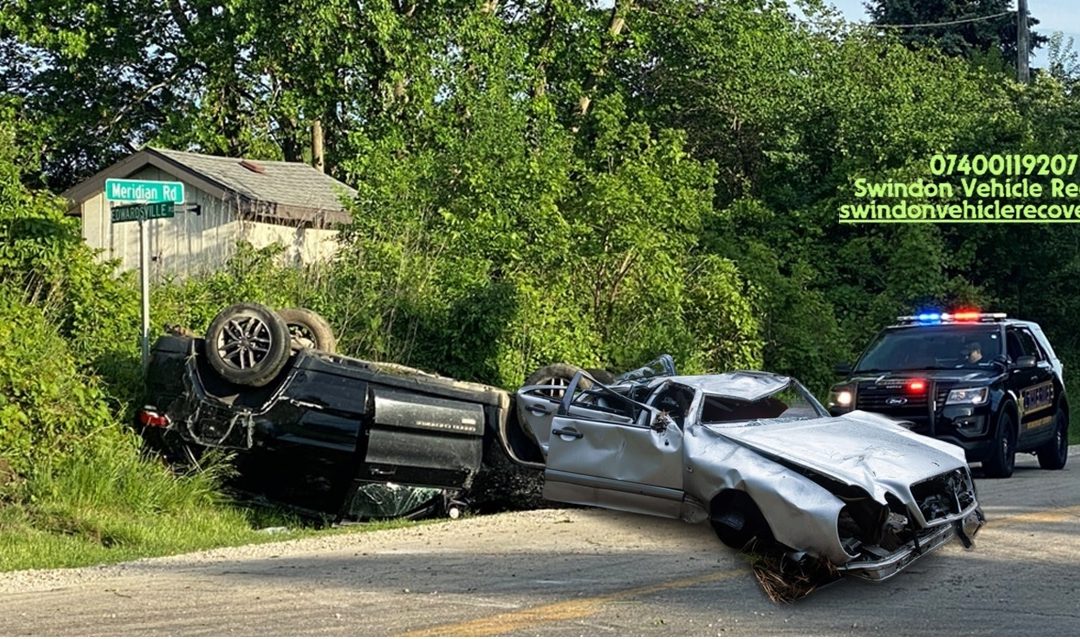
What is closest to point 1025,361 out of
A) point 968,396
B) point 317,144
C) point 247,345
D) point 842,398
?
point 968,396

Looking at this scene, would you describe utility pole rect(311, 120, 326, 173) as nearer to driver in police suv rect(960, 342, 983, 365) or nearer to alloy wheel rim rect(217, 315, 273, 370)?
driver in police suv rect(960, 342, 983, 365)

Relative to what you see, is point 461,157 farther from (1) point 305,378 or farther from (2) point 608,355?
(1) point 305,378

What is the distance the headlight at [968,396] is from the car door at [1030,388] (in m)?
0.63

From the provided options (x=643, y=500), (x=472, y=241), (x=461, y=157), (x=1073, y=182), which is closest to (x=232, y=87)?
(x=461, y=157)

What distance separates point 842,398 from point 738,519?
7.81m

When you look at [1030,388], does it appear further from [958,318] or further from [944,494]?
[944,494]

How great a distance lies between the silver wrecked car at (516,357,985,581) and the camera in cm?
824

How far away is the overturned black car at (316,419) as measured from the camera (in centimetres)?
1221

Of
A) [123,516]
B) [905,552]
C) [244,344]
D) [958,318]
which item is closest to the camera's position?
[905,552]

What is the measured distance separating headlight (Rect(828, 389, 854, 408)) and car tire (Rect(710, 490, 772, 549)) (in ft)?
24.8

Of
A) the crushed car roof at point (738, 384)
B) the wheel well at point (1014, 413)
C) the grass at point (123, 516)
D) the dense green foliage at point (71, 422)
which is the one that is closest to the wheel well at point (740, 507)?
the crushed car roof at point (738, 384)

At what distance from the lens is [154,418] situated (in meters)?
12.7

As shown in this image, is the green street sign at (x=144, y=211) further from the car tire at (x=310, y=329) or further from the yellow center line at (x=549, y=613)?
the yellow center line at (x=549, y=613)

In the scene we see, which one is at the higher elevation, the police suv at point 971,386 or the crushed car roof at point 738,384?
the crushed car roof at point 738,384
